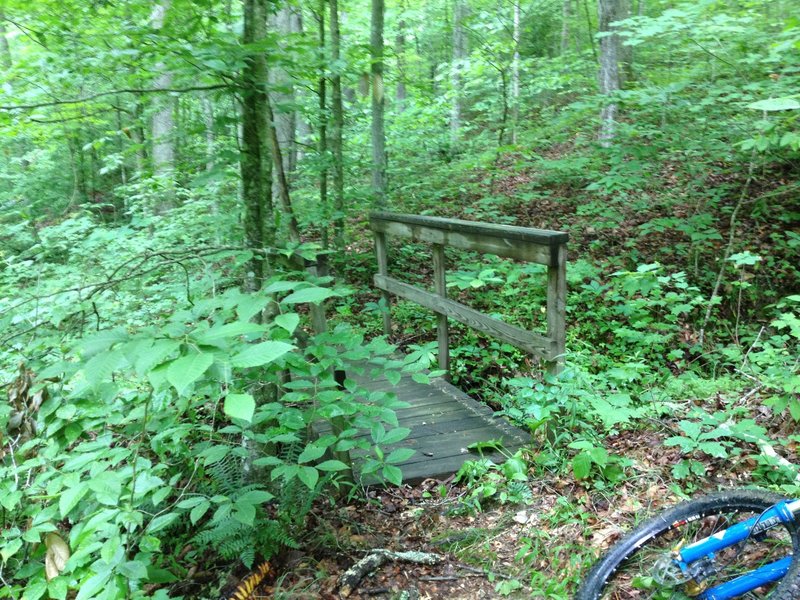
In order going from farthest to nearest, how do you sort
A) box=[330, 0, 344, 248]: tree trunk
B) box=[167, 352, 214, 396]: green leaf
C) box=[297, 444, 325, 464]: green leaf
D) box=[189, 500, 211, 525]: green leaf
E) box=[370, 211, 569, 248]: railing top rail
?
box=[330, 0, 344, 248]: tree trunk, box=[370, 211, 569, 248]: railing top rail, box=[297, 444, 325, 464]: green leaf, box=[189, 500, 211, 525]: green leaf, box=[167, 352, 214, 396]: green leaf

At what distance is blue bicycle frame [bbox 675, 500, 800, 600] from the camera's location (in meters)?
2.07

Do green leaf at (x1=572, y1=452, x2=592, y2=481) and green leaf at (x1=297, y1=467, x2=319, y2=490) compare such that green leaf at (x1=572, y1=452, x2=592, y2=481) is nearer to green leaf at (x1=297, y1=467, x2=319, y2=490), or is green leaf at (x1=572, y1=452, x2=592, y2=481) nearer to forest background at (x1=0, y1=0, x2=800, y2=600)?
forest background at (x1=0, y1=0, x2=800, y2=600)

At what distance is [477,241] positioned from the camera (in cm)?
430

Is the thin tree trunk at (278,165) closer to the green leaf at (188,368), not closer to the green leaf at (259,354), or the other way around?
the green leaf at (259,354)

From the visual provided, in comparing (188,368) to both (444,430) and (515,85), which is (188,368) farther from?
(515,85)

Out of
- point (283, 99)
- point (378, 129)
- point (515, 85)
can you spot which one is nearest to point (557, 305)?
point (283, 99)

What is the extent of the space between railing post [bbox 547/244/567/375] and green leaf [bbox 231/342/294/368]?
2516 millimetres

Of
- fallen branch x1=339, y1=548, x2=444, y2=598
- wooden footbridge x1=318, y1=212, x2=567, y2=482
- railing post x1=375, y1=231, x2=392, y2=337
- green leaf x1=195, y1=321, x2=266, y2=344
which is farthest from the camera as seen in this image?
railing post x1=375, y1=231, x2=392, y2=337

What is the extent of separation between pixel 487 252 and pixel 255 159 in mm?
1922

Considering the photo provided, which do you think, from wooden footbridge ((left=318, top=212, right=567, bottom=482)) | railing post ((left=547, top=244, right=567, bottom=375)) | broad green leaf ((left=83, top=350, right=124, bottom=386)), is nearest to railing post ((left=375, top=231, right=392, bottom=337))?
wooden footbridge ((left=318, top=212, right=567, bottom=482))

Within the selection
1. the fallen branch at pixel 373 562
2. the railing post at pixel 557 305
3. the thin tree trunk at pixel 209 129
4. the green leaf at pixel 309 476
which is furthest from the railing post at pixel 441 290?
the green leaf at pixel 309 476

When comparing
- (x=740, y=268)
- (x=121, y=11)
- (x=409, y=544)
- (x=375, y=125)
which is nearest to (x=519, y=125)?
(x=375, y=125)

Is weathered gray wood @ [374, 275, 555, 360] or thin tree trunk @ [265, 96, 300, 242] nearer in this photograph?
thin tree trunk @ [265, 96, 300, 242]

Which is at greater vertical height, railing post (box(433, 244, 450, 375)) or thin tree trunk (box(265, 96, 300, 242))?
→ thin tree trunk (box(265, 96, 300, 242))
